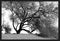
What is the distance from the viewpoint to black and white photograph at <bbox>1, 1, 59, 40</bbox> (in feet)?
16.3

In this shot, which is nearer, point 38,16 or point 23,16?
point 38,16

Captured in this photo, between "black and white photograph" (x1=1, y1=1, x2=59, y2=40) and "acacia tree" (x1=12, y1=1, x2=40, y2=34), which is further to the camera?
"acacia tree" (x1=12, y1=1, x2=40, y2=34)

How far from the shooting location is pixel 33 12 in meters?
5.30

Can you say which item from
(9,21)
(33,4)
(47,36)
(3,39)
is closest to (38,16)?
(33,4)

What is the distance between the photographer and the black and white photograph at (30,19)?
4973 millimetres

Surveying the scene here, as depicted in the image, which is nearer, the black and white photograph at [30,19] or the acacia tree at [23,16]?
the black and white photograph at [30,19]

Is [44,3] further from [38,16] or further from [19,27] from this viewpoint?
[19,27]

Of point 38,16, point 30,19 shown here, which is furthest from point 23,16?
point 38,16

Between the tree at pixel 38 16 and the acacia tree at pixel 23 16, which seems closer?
the tree at pixel 38 16

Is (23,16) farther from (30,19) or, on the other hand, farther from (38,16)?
(38,16)

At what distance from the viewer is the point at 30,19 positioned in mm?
5445

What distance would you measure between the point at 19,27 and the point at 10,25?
50 cm

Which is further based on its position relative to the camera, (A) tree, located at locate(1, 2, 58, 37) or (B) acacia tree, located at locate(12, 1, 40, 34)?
(B) acacia tree, located at locate(12, 1, 40, 34)

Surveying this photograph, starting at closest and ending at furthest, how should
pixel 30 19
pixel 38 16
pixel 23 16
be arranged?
1. pixel 38 16
2. pixel 30 19
3. pixel 23 16
